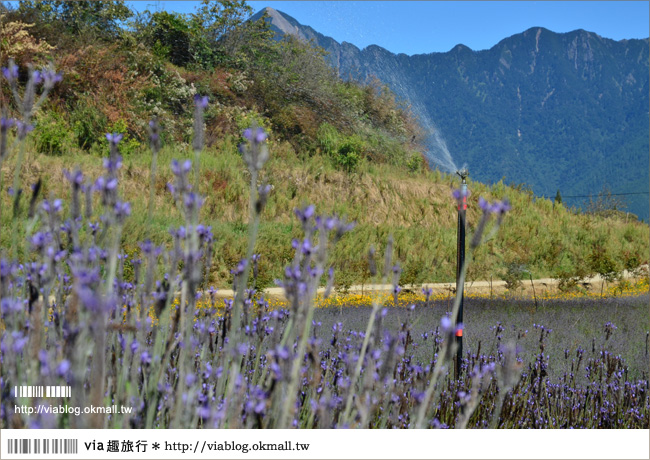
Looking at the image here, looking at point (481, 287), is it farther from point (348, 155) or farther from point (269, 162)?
point (269, 162)

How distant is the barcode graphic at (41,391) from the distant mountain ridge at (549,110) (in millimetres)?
34666

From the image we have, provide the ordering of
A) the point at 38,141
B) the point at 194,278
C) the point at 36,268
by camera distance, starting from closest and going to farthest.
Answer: the point at 194,278 < the point at 36,268 < the point at 38,141

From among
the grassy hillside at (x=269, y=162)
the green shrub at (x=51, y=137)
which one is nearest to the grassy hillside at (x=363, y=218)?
the grassy hillside at (x=269, y=162)

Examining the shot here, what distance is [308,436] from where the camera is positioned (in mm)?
1508

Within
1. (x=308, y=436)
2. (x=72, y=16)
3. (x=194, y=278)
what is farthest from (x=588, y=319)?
(x=72, y=16)

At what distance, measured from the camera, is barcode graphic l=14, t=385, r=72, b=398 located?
1296 millimetres

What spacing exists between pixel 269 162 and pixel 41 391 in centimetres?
1136

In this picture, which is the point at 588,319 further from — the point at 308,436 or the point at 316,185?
the point at 316,185

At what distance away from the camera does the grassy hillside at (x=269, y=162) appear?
1005 centimetres

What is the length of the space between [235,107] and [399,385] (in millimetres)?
12428

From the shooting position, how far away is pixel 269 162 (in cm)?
1253

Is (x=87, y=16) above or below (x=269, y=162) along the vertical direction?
above

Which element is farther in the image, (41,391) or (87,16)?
(87,16)

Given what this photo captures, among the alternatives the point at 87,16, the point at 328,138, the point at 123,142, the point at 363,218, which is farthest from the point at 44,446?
the point at 87,16
